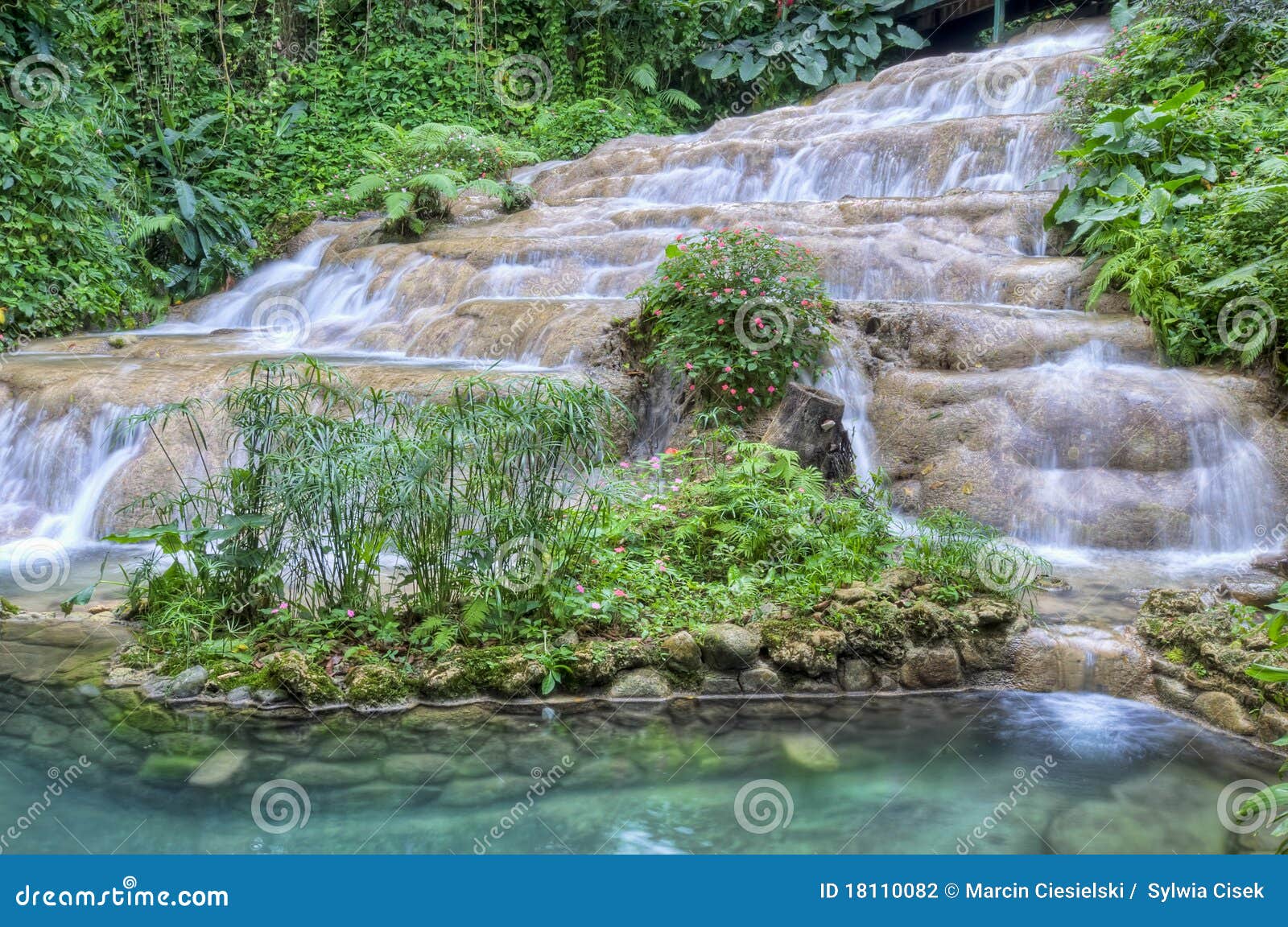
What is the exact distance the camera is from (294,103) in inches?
637

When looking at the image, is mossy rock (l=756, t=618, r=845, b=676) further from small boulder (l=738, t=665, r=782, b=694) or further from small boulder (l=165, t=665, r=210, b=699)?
small boulder (l=165, t=665, r=210, b=699)

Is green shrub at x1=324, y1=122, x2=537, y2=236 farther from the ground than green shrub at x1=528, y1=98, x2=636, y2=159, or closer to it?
closer to it

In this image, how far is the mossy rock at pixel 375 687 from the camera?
14.1 feet

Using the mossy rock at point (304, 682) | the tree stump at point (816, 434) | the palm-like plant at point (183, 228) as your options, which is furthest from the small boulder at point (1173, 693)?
the palm-like plant at point (183, 228)

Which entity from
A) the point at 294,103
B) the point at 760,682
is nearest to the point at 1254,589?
the point at 760,682

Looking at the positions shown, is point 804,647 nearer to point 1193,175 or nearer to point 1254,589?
point 1254,589

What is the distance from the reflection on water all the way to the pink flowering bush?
113 inches

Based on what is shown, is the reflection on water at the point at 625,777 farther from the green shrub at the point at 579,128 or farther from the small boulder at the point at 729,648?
the green shrub at the point at 579,128

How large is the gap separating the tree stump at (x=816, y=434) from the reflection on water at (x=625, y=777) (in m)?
2.12

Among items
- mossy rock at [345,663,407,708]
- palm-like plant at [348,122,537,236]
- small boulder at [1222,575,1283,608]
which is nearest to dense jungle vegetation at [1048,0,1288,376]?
small boulder at [1222,575,1283,608]

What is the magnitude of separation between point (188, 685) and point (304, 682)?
1.77 ft

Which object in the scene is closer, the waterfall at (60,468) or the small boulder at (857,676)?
the small boulder at (857,676)

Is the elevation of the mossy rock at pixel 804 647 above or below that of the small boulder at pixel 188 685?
below

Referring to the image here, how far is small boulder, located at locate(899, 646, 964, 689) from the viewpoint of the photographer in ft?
15.2
